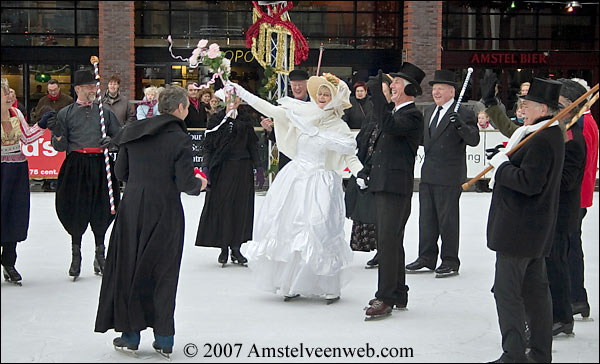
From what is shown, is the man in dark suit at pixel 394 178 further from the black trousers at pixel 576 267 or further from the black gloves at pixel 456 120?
the black gloves at pixel 456 120

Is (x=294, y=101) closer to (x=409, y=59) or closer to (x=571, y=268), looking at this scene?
(x=571, y=268)

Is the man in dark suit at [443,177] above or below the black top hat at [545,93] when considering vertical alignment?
below

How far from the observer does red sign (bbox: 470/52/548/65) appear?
78.2 ft

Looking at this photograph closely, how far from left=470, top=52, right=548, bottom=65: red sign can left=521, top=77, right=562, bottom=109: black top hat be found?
713 inches

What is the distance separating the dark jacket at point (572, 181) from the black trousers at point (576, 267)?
312mm

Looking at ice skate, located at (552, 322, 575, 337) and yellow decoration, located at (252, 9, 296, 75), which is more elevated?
yellow decoration, located at (252, 9, 296, 75)

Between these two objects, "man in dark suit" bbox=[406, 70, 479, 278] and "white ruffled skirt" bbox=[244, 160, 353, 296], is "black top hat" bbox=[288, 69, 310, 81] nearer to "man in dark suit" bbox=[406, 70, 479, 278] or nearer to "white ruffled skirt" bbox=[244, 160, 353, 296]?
"white ruffled skirt" bbox=[244, 160, 353, 296]

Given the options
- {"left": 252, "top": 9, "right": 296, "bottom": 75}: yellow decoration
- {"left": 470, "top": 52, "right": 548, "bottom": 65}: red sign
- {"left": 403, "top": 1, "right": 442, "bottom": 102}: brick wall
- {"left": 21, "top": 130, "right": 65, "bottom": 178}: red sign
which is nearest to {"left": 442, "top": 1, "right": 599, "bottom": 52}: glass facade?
{"left": 470, "top": 52, "right": 548, "bottom": 65}: red sign

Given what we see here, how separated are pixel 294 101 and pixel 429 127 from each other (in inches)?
74.1

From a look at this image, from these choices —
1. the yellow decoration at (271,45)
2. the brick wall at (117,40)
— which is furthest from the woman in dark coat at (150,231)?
the brick wall at (117,40)

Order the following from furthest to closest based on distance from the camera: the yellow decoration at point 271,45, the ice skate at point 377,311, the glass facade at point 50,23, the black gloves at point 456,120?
the glass facade at point 50,23 < the yellow decoration at point 271,45 < the black gloves at point 456,120 < the ice skate at point 377,311

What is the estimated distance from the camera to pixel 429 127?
9984 millimetres

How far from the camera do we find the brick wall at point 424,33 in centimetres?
2227

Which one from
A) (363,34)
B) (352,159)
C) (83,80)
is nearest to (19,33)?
(363,34)
